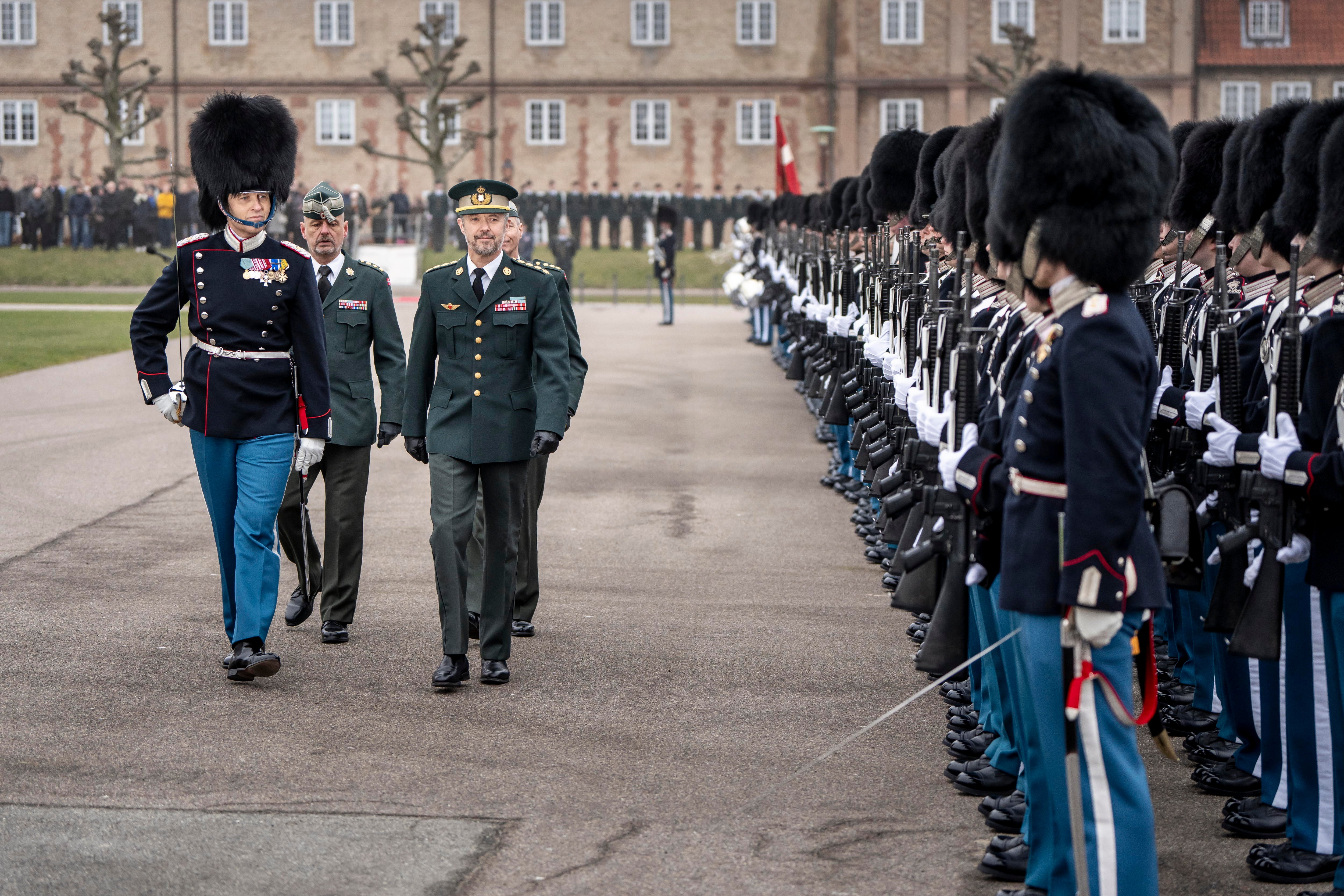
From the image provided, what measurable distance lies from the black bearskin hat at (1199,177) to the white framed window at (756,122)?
4793 centimetres

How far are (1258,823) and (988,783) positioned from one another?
830mm

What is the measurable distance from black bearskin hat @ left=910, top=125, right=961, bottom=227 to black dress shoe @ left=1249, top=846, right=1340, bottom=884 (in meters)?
4.49

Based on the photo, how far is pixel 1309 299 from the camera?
495 cm

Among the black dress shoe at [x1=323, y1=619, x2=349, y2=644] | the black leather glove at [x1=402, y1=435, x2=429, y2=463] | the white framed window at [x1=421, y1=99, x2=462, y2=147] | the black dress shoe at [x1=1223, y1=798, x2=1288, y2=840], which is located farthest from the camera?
the white framed window at [x1=421, y1=99, x2=462, y2=147]

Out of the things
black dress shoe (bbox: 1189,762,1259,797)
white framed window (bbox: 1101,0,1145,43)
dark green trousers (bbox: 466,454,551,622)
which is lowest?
black dress shoe (bbox: 1189,762,1259,797)

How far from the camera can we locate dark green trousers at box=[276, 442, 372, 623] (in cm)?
766

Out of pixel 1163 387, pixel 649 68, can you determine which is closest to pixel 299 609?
pixel 1163 387

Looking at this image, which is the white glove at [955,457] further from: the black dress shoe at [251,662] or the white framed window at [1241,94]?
the white framed window at [1241,94]

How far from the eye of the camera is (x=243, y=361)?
6.86m

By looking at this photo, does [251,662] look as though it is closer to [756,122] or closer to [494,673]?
[494,673]

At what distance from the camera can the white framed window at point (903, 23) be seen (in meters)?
53.9

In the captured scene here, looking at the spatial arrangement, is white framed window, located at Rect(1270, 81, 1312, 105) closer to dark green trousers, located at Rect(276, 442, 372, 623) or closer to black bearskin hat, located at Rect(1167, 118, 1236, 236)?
black bearskin hat, located at Rect(1167, 118, 1236, 236)

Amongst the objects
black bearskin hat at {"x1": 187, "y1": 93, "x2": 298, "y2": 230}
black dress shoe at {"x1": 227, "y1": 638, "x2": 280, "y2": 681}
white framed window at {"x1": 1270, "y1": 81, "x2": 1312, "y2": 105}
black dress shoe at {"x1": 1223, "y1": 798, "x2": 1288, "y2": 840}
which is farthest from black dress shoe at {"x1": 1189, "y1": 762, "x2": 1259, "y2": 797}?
white framed window at {"x1": 1270, "y1": 81, "x2": 1312, "y2": 105}

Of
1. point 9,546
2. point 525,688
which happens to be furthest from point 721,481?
point 525,688
